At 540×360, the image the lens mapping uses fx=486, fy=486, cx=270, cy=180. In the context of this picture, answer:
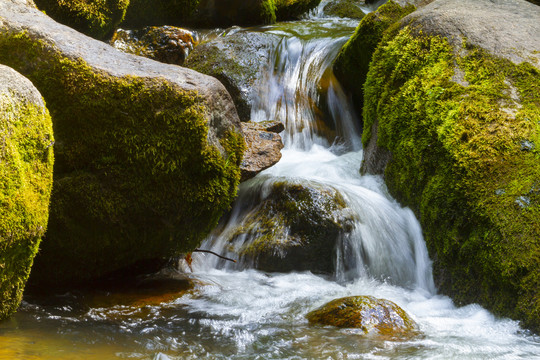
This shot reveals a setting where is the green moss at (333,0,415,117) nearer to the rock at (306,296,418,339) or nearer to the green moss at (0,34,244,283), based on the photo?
the green moss at (0,34,244,283)

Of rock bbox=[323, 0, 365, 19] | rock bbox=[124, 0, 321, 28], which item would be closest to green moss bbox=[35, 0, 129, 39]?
rock bbox=[124, 0, 321, 28]

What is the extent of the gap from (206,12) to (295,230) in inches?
314

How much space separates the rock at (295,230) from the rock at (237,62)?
125 inches

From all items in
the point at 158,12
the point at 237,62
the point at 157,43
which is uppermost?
the point at 158,12

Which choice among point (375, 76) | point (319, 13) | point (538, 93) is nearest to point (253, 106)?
point (375, 76)

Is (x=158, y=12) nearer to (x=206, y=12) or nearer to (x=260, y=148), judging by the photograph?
(x=206, y=12)

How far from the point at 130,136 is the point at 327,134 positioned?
5.31 meters

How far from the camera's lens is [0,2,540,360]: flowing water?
3.28 metres

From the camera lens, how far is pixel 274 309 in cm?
434

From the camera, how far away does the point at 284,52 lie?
996cm

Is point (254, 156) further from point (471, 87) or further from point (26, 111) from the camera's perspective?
point (26, 111)

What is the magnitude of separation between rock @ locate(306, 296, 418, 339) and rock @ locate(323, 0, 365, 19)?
448 inches

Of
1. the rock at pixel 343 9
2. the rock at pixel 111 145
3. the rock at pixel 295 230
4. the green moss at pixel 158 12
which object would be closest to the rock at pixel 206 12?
the green moss at pixel 158 12

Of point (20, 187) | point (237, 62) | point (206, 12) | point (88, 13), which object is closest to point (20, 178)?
point (20, 187)
